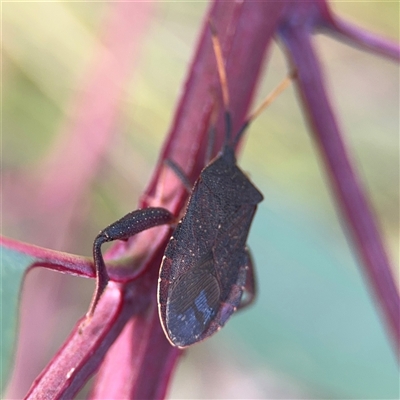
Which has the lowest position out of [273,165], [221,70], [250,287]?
[273,165]

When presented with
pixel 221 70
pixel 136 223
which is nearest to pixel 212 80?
pixel 221 70

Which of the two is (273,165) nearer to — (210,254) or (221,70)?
(210,254)

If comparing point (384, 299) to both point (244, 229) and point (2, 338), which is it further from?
point (2, 338)

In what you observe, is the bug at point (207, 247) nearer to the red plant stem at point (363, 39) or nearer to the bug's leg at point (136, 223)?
the bug's leg at point (136, 223)

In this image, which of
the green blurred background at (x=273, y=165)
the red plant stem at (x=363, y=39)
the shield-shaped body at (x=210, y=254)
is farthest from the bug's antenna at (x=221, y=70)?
the green blurred background at (x=273, y=165)

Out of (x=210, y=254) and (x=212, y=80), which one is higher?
(x=212, y=80)

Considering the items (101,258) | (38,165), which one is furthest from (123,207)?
(101,258)

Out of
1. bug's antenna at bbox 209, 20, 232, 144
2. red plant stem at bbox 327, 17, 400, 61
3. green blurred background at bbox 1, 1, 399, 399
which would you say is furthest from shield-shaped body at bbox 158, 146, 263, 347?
green blurred background at bbox 1, 1, 399, 399
